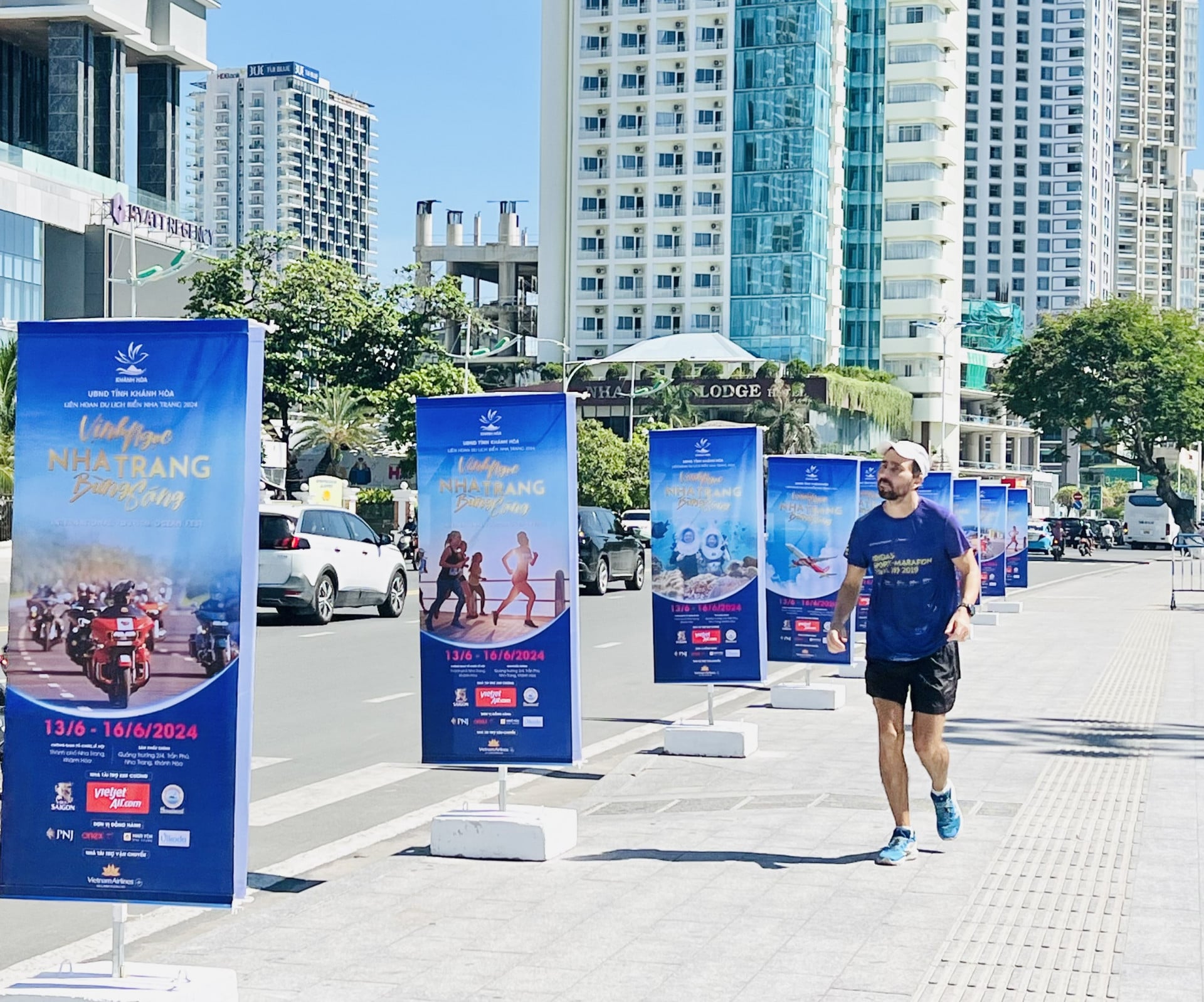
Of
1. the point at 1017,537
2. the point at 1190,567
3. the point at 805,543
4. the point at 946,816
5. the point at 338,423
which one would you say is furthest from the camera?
the point at 338,423

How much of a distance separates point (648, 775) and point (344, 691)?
5373 millimetres

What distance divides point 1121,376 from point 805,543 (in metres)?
60.2

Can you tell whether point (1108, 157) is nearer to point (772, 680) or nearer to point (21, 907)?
point (772, 680)

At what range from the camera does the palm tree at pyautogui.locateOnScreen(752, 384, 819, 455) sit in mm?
84375

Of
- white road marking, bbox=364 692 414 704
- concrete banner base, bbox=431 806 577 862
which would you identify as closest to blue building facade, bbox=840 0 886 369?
white road marking, bbox=364 692 414 704

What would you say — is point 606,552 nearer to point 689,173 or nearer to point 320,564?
point 320,564

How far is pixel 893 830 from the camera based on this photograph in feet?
26.6

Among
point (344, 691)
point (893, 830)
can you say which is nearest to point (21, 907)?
point (893, 830)

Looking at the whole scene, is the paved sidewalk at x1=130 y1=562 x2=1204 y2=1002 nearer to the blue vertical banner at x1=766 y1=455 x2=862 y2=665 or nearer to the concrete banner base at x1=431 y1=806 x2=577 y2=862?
the concrete banner base at x1=431 y1=806 x2=577 y2=862

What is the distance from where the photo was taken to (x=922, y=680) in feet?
25.7

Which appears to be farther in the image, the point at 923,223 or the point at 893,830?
the point at 923,223

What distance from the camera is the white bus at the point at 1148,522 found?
91.9 metres

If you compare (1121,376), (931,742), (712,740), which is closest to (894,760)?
(931,742)

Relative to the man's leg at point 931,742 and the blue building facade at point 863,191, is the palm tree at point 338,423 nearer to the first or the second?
the blue building facade at point 863,191
